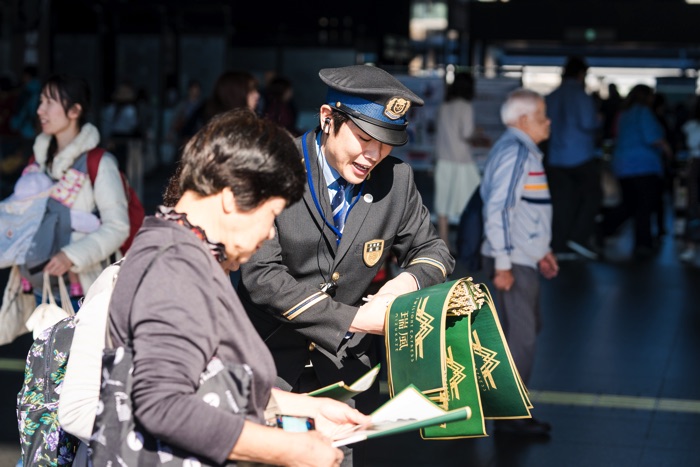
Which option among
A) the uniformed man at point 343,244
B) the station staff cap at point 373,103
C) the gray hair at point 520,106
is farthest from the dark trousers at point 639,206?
the station staff cap at point 373,103

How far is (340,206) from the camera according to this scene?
12.3 ft

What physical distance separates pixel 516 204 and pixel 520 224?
0.13 meters

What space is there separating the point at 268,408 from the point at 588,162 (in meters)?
10.2

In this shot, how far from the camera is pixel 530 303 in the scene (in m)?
6.16

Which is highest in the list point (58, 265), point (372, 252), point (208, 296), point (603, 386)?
point (208, 296)

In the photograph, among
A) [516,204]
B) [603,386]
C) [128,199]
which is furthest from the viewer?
[603,386]

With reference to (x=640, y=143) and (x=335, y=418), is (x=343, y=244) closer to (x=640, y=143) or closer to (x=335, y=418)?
(x=335, y=418)

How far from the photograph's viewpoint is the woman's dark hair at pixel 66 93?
17.7 feet

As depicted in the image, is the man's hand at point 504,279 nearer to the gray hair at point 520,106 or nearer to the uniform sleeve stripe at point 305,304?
the gray hair at point 520,106

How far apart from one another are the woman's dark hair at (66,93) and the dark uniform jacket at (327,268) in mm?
2013

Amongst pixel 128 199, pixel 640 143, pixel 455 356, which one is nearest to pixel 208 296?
pixel 455 356

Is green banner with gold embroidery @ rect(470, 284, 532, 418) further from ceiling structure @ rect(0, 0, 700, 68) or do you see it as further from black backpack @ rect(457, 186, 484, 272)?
ceiling structure @ rect(0, 0, 700, 68)

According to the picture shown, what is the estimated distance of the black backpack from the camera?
627cm

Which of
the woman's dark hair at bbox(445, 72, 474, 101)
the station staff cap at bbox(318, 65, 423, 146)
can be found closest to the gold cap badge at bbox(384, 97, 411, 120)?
the station staff cap at bbox(318, 65, 423, 146)
